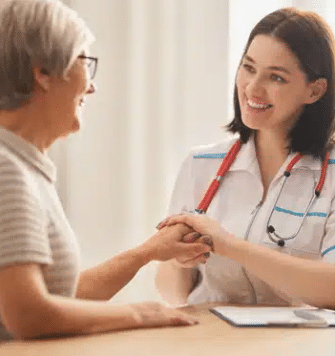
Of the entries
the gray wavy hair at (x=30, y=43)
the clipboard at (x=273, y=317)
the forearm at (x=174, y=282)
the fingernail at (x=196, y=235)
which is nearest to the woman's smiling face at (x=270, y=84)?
the fingernail at (x=196, y=235)

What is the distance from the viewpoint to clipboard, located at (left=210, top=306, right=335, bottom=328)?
4.53 feet

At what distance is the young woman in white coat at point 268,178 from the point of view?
6.31 feet

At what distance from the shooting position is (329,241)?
1892 mm

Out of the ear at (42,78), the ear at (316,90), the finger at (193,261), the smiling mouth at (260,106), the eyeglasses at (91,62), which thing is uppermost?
the eyeglasses at (91,62)

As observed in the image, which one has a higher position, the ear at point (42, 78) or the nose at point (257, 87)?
the ear at point (42, 78)

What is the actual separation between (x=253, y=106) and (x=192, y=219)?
40 cm

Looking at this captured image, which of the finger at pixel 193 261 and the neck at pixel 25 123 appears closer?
the neck at pixel 25 123

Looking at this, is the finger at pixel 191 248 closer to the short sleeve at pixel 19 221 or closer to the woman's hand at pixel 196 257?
the woman's hand at pixel 196 257

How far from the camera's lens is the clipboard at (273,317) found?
1380mm

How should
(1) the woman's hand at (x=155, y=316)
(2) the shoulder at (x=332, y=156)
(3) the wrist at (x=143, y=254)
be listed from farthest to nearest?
(2) the shoulder at (x=332, y=156)
(3) the wrist at (x=143, y=254)
(1) the woman's hand at (x=155, y=316)

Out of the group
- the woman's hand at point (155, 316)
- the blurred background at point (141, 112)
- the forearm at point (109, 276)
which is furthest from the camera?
the blurred background at point (141, 112)

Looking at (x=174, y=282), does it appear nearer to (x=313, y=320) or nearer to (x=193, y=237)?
(x=193, y=237)

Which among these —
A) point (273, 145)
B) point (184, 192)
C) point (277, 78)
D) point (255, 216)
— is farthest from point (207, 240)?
point (277, 78)

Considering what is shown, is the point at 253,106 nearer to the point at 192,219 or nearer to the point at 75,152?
the point at 192,219
